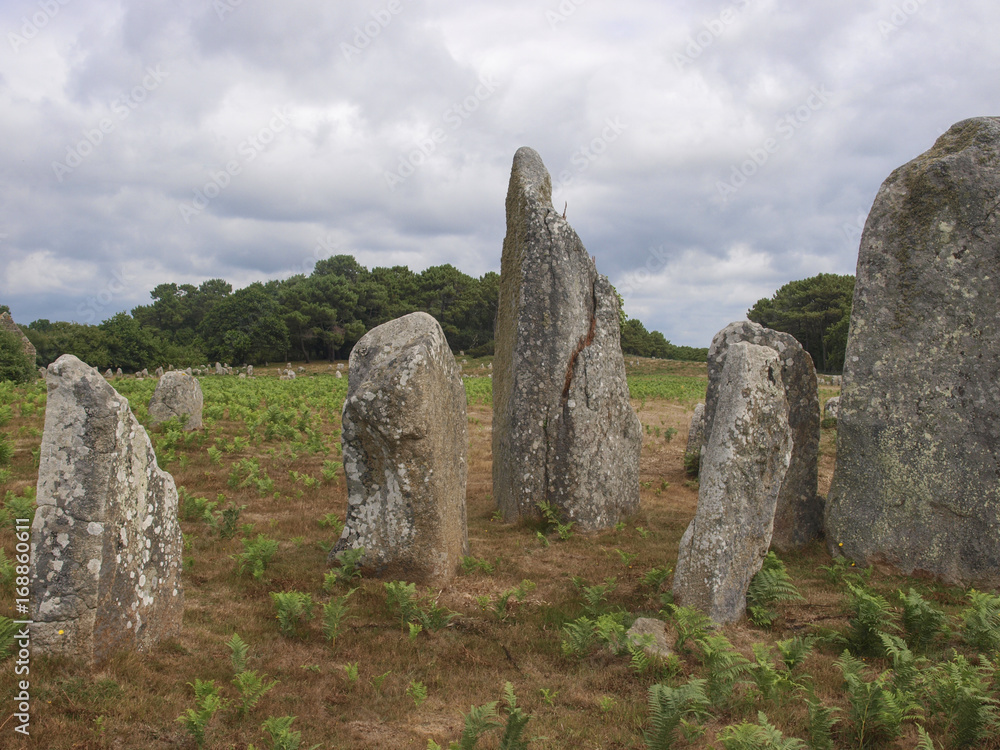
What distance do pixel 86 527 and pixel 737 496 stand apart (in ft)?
18.8

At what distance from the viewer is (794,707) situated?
4.91m

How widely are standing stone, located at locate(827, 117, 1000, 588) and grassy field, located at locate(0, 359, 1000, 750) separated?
639 mm

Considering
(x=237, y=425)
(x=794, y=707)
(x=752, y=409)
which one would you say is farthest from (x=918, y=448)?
(x=237, y=425)

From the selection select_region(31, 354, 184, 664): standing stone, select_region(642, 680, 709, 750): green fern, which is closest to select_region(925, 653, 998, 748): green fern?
select_region(642, 680, 709, 750): green fern

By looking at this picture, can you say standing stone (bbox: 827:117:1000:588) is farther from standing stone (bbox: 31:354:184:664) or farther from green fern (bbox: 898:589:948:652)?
standing stone (bbox: 31:354:184:664)

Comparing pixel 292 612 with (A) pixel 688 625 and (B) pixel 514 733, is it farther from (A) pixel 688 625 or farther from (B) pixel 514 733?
(A) pixel 688 625

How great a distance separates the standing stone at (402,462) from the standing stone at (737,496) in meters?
2.76

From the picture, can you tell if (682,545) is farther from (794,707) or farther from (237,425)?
(237,425)

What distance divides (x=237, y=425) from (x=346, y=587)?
36.1 feet

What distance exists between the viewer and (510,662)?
5.71 m

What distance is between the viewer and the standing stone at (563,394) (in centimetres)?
998

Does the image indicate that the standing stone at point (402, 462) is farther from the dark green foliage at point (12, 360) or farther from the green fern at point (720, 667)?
the dark green foliage at point (12, 360)

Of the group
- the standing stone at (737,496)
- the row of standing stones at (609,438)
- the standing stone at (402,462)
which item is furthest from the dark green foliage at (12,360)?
the standing stone at (737,496)

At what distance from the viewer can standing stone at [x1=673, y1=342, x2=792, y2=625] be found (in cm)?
638
